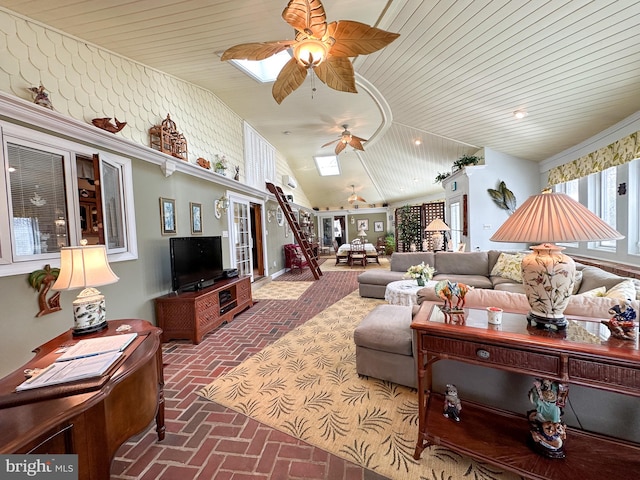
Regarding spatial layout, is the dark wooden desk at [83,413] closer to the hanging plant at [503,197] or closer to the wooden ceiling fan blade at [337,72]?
the wooden ceiling fan blade at [337,72]

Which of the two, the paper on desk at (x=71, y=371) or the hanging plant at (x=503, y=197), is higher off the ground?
the hanging plant at (x=503, y=197)

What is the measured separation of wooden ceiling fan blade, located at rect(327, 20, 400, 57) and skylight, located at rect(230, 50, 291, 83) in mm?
2274

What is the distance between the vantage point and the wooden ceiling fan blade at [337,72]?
2291 millimetres

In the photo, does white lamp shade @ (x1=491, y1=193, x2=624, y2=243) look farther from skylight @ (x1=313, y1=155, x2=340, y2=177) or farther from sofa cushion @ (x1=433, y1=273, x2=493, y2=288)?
skylight @ (x1=313, y1=155, x2=340, y2=177)

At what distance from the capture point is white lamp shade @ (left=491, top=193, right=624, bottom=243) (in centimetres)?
121

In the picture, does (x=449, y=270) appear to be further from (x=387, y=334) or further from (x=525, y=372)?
(x=525, y=372)

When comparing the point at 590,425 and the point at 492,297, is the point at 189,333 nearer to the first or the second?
the point at 492,297

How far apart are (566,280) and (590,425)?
89 cm

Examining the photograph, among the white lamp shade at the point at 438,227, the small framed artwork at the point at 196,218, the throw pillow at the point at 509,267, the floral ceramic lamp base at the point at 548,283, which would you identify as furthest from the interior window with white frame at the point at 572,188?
the small framed artwork at the point at 196,218

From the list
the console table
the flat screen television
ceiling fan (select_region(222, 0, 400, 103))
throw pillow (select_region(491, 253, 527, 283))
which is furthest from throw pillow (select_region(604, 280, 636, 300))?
the flat screen television

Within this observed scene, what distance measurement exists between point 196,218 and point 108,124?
68.1 inches

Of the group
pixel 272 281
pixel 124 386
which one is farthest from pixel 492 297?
pixel 272 281

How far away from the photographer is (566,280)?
124 centimetres

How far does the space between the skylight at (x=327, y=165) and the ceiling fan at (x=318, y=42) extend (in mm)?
6810
